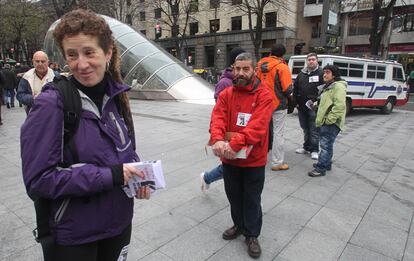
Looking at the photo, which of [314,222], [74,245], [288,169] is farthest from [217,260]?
[288,169]

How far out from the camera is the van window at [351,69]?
11266mm

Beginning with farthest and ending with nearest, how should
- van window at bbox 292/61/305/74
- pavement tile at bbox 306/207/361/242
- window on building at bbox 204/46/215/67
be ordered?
window on building at bbox 204/46/215/67, van window at bbox 292/61/305/74, pavement tile at bbox 306/207/361/242

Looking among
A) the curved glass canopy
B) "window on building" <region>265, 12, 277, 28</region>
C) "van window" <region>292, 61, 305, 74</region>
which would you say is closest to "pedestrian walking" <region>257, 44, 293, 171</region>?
"van window" <region>292, 61, 305, 74</region>

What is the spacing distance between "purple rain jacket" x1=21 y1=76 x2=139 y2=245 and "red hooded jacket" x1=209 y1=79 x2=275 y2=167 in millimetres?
1141

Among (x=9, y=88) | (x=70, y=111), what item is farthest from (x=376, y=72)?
(x=9, y=88)

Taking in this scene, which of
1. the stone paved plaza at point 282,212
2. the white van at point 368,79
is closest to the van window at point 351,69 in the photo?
the white van at point 368,79

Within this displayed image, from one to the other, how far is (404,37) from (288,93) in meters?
30.1

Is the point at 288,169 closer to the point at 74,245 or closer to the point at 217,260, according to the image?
the point at 217,260

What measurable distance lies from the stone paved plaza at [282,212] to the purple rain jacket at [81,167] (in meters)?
1.45

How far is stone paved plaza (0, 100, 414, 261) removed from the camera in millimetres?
2906

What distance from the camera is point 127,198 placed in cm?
162

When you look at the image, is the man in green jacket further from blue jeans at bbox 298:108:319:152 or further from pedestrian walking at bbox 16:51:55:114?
pedestrian walking at bbox 16:51:55:114

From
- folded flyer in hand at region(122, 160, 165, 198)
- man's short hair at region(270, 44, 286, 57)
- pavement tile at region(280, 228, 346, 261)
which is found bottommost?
pavement tile at region(280, 228, 346, 261)

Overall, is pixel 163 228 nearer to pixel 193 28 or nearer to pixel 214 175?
pixel 214 175
